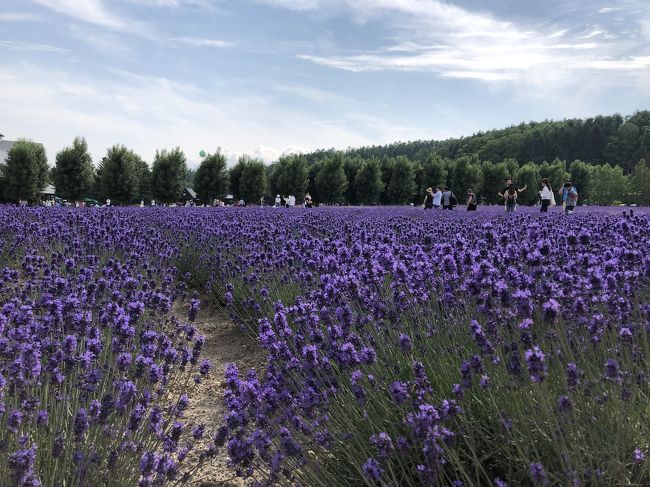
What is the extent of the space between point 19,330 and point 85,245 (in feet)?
13.0

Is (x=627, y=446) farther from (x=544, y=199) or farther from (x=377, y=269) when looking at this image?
(x=544, y=199)

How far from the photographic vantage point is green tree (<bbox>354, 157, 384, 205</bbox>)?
162 feet

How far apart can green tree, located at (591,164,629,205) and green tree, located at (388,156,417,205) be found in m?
32.6

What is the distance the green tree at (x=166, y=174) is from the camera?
39.5 m

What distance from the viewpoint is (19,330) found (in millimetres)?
2410

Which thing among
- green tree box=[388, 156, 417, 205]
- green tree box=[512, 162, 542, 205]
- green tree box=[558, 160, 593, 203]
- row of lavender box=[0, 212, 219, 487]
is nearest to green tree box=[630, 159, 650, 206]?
green tree box=[558, 160, 593, 203]

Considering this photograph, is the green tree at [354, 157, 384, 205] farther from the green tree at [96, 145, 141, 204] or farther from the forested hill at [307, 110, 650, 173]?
the forested hill at [307, 110, 650, 173]

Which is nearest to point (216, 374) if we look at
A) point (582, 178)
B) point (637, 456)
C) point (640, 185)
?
point (637, 456)

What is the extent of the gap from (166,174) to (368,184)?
18.0 metres

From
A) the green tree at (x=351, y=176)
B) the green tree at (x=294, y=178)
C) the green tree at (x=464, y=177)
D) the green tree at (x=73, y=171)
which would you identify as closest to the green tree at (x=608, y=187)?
the green tree at (x=464, y=177)

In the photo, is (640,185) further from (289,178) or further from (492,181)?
(289,178)

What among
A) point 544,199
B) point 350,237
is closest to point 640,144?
point 544,199

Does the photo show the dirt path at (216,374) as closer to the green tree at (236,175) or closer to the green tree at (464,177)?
the green tree at (236,175)

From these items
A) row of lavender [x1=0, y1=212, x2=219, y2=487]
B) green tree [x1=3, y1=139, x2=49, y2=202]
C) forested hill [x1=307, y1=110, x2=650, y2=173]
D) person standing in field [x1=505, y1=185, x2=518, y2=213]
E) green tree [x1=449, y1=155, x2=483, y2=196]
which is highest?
forested hill [x1=307, y1=110, x2=650, y2=173]
